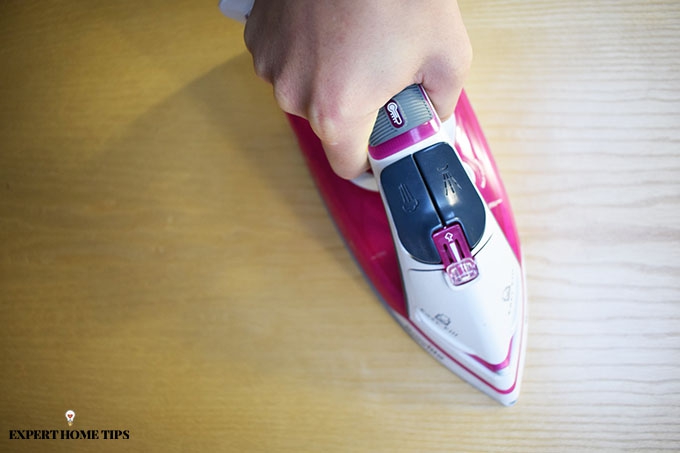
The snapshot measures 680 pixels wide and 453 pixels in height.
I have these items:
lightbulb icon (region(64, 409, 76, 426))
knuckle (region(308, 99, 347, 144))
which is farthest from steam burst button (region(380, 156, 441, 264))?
lightbulb icon (region(64, 409, 76, 426))

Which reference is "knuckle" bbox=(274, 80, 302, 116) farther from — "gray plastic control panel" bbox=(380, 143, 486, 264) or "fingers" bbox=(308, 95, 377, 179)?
"gray plastic control panel" bbox=(380, 143, 486, 264)

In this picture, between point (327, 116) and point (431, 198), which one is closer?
point (327, 116)

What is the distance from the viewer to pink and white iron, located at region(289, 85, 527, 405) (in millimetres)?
467

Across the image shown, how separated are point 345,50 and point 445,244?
0.68ft

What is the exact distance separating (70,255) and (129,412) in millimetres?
228

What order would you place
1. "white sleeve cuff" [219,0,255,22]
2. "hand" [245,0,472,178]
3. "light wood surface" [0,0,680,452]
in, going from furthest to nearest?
"light wood surface" [0,0,680,452], "white sleeve cuff" [219,0,255,22], "hand" [245,0,472,178]

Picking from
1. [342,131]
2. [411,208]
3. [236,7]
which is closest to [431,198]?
[411,208]

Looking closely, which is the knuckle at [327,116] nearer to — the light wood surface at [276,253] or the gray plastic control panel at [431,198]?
the gray plastic control panel at [431,198]

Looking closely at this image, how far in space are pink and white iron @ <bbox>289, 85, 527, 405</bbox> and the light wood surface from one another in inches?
2.2

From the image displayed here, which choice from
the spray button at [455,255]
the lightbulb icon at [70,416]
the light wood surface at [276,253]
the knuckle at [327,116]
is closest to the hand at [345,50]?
the knuckle at [327,116]

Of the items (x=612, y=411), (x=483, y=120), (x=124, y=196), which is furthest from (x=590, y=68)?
(x=124, y=196)

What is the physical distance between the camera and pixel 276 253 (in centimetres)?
65

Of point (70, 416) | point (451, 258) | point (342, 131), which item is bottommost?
point (70, 416)

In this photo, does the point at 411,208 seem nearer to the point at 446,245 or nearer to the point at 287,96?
the point at 446,245
